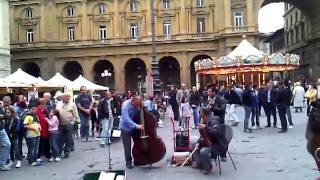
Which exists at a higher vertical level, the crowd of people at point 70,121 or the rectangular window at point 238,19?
the rectangular window at point 238,19

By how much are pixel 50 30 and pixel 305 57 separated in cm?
3033

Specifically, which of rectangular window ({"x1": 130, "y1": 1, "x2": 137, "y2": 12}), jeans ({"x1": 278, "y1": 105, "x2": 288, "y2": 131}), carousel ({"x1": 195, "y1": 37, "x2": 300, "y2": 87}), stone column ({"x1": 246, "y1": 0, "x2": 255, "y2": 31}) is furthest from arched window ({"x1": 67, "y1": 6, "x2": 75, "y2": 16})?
jeans ({"x1": 278, "y1": 105, "x2": 288, "y2": 131})

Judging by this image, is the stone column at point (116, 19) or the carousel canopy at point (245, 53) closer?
the carousel canopy at point (245, 53)

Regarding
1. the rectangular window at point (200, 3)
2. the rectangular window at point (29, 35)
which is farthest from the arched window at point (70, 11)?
the rectangular window at point (200, 3)

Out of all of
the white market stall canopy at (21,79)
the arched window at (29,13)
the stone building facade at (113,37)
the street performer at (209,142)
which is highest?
the arched window at (29,13)

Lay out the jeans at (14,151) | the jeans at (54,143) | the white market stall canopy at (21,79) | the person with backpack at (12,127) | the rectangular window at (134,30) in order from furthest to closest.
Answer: the rectangular window at (134,30) → the white market stall canopy at (21,79) → the jeans at (54,143) → the jeans at (14,151) → the person with backpack at (12,127)

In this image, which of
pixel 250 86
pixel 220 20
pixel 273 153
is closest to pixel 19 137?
pixel 273 153

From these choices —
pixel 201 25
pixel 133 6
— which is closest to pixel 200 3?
pixel 201 25

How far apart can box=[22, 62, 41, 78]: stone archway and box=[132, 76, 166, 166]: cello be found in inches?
1935

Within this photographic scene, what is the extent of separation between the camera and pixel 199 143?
9.73 metres

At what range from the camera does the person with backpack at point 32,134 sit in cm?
1119

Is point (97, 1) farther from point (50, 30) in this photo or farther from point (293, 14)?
point (293, 14)

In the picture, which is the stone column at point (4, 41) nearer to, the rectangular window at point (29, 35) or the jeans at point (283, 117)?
the rectangular window at point (29, 35)

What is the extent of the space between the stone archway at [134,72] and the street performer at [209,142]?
4736 centimetres
